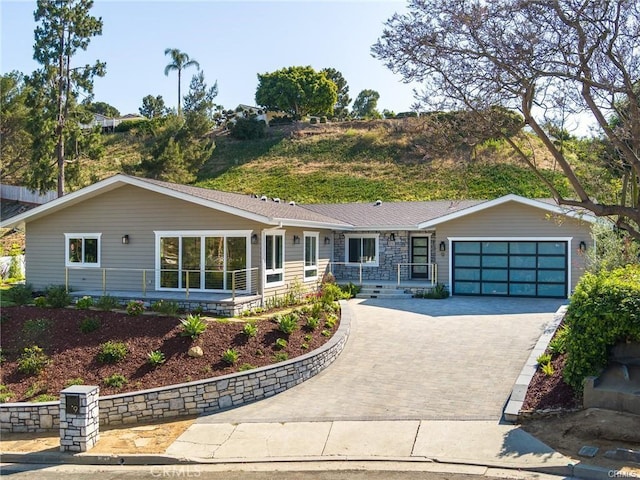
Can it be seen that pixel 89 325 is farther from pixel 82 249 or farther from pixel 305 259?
pixel 305 259

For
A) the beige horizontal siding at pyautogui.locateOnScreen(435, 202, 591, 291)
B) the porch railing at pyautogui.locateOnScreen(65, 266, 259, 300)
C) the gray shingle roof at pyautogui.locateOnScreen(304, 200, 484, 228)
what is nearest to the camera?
the porch railing at pyautogui.locateOnScreen(65, 266, 259, 300)

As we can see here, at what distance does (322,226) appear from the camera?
60.6 ft

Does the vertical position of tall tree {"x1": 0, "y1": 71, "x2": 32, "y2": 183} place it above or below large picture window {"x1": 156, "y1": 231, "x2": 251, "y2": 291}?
above

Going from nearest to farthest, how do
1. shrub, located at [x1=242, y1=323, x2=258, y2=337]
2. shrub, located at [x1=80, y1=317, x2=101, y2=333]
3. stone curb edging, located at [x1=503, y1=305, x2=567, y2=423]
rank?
stone curb edging, located at [x1=503, y1=305, x2=567, y2=423], shrub, located at [x1=242, y1=323, x2=258, y2=337], shrub, located at [x1=80, y1=317, x2=101, y2=333]

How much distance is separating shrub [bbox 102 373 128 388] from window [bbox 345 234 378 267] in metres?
12.5

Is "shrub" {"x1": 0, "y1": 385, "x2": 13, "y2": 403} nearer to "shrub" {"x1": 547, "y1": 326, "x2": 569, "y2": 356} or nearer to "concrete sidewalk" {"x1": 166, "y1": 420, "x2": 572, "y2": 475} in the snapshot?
"concrete sidewalk" {"x1": 166, "y1": 420, "x2": 572, "y2": 475}

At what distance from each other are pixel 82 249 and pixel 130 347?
25.4 ft

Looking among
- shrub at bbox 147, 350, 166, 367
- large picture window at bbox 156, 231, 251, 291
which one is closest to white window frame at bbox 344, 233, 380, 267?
large picture window at bbox 156, 231, 251, 291

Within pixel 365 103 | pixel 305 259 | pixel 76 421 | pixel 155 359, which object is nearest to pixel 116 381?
pixel 155 359

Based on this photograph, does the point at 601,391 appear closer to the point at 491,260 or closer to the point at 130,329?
the point at 130,329

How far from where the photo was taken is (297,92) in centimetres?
6525

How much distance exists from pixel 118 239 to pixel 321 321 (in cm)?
771

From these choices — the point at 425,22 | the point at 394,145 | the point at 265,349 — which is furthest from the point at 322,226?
the point at 394,145

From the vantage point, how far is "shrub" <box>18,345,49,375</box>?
10.0m
